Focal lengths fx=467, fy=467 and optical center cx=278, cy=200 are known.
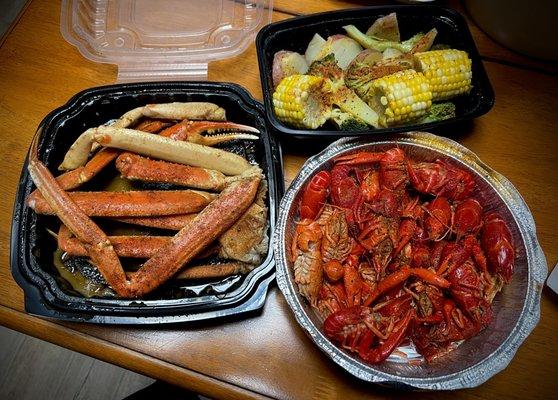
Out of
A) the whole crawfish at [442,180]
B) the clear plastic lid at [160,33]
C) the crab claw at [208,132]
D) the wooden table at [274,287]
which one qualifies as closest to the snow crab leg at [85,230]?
the wooden table at [274,287]

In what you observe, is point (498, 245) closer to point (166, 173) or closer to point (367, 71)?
point (367, 71)

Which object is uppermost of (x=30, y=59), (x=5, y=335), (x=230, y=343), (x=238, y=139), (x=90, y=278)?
(x=30, y=59)

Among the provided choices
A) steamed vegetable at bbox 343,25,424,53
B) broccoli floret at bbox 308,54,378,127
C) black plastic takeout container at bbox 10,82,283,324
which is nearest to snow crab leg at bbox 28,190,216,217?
black plastic takeout container at bbox 10,82,283,324

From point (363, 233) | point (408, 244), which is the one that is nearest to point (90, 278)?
point (363, 233)

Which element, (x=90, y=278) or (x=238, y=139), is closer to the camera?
(x=90, y=278)

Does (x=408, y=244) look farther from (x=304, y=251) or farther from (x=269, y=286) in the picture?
(x=269, y=286)

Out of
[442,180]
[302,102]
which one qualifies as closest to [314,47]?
[302,102]
